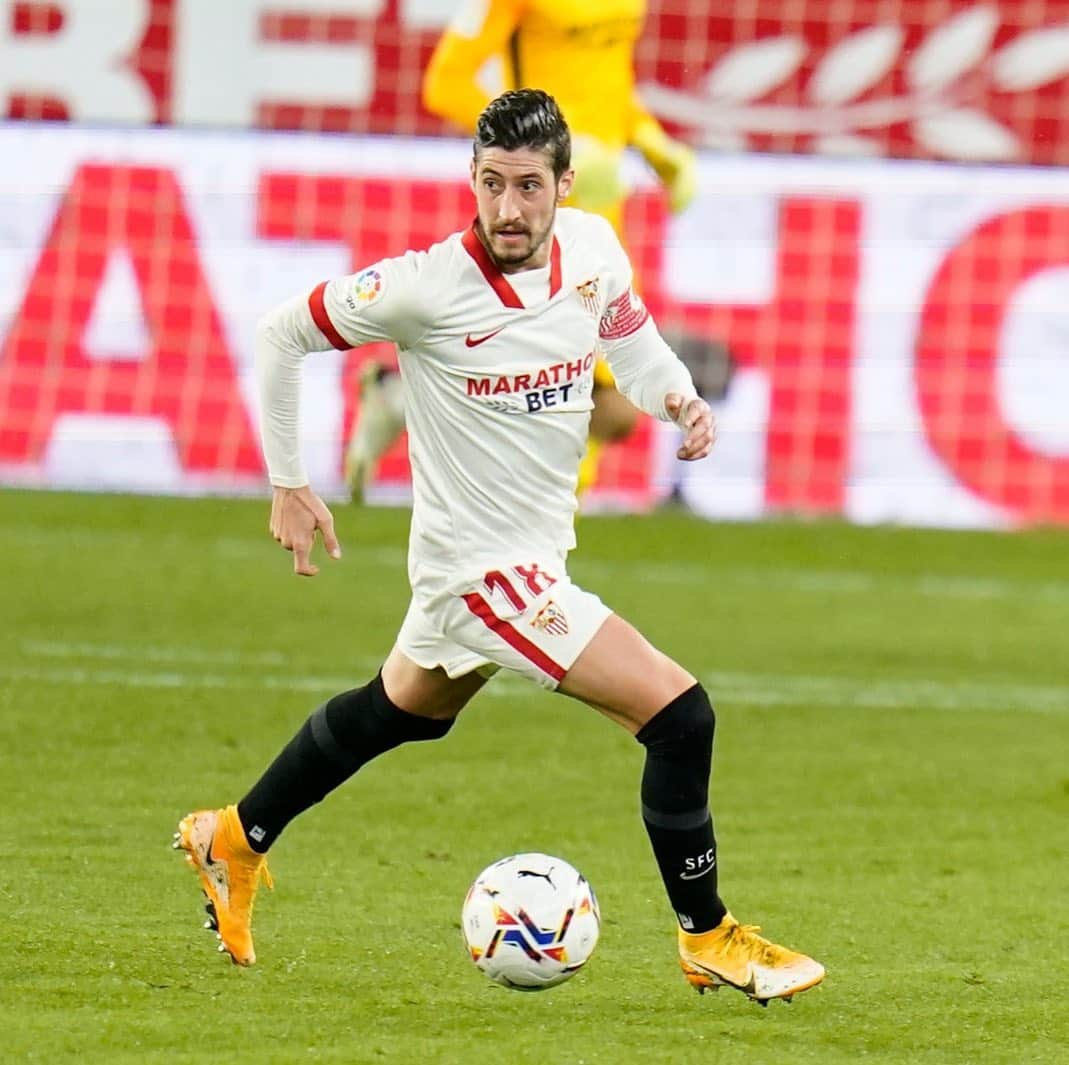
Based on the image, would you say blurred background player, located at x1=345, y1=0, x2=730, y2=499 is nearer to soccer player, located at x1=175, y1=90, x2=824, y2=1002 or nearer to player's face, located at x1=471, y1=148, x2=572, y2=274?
soccer player, located at x1=175, y1=90, x2=824, y2=1002

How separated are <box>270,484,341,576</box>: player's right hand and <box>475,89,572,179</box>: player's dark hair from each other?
80 centimetres

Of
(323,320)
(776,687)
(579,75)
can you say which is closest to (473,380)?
(323,320)

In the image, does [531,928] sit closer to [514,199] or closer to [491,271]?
[491,271]

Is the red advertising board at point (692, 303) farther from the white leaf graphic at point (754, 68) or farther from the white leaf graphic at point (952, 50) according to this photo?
the white leaf graphic at point (952, 50)

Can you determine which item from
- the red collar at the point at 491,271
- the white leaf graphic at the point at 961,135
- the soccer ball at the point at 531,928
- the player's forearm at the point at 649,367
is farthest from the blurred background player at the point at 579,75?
the white leaf graphic at the point at 961,135

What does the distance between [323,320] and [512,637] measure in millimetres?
750

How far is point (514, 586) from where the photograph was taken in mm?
5211

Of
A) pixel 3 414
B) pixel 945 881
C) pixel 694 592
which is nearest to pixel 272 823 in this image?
pixel 945 881

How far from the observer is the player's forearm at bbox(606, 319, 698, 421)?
5.55m

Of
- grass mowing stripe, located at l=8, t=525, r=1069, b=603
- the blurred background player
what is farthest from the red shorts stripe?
grass mowing stripe, located at l=8, t=525, r=1069, b=603

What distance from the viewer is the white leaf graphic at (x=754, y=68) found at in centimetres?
1589

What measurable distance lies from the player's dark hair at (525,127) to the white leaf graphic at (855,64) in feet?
35.9

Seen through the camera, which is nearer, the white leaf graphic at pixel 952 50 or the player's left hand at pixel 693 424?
the player's left hand at pixel 693 424

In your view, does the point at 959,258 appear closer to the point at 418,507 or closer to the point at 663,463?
the point at 663,463
